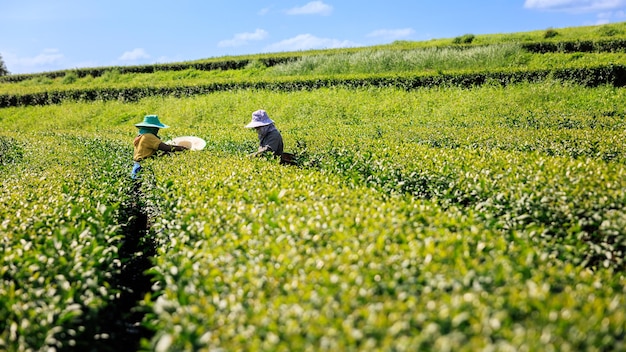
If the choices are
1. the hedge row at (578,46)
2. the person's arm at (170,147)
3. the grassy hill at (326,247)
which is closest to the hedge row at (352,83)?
the hedge row at (578,46)

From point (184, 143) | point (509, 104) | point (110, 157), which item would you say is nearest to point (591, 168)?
point (184, 143)

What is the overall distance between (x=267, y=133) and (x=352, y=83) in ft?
52.8

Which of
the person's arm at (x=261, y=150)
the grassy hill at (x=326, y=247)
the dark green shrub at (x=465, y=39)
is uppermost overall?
the dark green shrub at (x=465, y=39)

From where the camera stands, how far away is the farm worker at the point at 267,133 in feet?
31.1

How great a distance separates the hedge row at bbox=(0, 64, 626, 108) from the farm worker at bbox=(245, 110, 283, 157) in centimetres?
1549

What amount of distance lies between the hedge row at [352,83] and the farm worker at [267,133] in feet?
50.8

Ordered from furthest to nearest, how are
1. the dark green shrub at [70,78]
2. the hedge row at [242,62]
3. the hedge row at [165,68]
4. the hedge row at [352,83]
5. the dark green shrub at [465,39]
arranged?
1. the dark green shrub at [70,78]
2. the dark green shrub at [465,39]
3. the hedge row at [165,68]
4. the hedge row at [242,62]
5. the hedge row at [352,83]

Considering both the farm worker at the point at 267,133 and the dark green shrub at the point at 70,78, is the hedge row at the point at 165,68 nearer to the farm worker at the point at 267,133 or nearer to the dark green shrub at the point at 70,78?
the dark green shrub at the point at 70,78

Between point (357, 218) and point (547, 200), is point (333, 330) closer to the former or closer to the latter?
point (357, 218)

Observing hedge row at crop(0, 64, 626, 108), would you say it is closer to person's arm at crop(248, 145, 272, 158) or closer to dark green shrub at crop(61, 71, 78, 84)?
dark green shrub at crop(61, 71, 78, 84)

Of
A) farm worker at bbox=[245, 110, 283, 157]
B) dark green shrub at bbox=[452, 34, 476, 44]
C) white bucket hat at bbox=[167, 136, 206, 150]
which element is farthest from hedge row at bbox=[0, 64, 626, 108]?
farm worker at bbox=[245, 110, 283, 157]

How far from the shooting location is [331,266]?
3582 mm

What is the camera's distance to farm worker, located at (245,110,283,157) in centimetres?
947

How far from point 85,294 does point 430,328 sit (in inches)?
113
